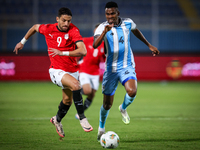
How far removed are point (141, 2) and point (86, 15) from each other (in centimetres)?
468

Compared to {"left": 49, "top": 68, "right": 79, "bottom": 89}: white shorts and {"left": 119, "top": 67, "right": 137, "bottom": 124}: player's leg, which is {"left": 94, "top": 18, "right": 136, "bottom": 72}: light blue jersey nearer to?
{"left": 119, "top": 67, "right": 137, "bottom": 124}: player's leg

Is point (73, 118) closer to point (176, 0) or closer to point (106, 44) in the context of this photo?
point (106, 44)

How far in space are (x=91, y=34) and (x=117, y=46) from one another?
1421 cm

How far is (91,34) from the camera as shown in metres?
19.5

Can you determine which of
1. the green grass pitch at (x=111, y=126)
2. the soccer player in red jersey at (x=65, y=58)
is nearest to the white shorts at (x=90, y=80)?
the green grass pitch at (x=111, y=126)

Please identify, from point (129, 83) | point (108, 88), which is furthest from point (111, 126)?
point (129, 83)

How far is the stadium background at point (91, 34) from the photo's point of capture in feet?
56.6

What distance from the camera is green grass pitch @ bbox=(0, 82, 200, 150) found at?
495 centimetres

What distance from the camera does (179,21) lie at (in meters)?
19.5

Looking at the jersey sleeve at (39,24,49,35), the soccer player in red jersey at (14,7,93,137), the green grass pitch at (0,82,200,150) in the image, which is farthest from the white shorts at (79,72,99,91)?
the jersey sleeve at (39,24,49,35)

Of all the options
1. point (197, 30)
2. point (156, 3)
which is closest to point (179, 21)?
point (197, 30)

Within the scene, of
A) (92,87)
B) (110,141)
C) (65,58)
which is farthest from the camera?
(92,87)

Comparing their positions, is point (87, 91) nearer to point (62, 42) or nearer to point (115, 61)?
point (115, 61)

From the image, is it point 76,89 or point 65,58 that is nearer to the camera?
point 76,89
